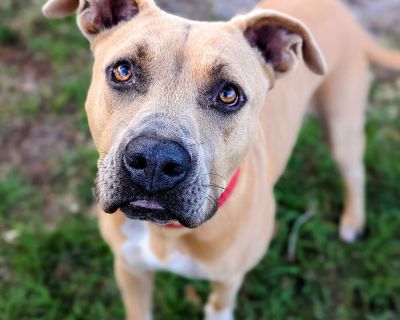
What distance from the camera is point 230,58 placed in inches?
96.7

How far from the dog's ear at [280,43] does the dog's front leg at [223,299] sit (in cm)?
119

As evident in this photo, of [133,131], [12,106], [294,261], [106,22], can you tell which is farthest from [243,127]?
[12,106]

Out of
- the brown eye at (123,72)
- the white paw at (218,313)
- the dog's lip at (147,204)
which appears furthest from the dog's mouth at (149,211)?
the white paw at (218,313)

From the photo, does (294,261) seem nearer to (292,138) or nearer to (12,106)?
(292,138)

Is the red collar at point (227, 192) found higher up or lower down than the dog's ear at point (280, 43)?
lower down

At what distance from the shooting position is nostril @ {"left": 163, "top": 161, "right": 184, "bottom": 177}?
2.09 m

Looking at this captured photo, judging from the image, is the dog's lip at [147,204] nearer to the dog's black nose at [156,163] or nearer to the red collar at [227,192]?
the dog's black nose at [156,163]

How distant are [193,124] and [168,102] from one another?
0.13 metres

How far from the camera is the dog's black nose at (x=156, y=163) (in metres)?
2.07

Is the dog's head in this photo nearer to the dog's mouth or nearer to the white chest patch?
the dog's mouth

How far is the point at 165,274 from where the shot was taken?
3.92 m

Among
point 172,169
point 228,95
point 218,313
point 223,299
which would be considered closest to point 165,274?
point 218,313

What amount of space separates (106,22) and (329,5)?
5.47ft

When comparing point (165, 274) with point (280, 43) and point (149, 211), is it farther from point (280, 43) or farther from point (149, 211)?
point (280, 43)
